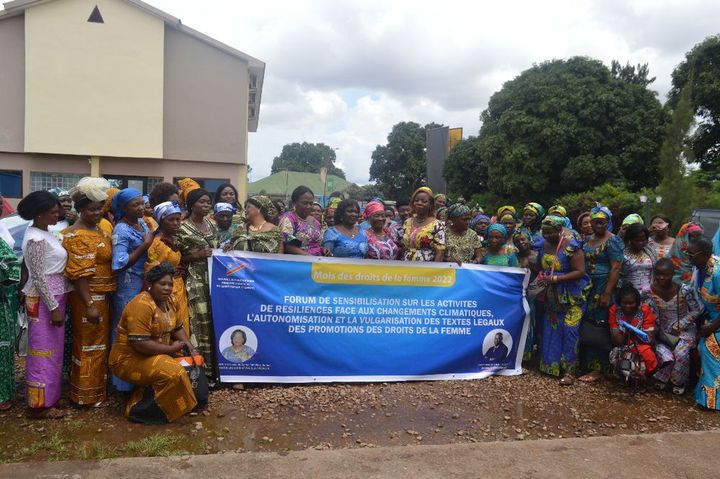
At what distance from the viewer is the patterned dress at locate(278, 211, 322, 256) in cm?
482

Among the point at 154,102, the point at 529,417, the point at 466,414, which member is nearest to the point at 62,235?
the point at 466,414

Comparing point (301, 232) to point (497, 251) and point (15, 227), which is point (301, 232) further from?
point (15, 227)

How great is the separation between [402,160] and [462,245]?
45262 mm

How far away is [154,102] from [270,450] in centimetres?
1572

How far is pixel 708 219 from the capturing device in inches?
411

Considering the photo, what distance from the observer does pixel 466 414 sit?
167 inches

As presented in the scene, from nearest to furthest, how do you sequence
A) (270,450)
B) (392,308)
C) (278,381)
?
(270,450), (278,381), (392,308)

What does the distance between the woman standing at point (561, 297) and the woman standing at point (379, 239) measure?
4.83ft

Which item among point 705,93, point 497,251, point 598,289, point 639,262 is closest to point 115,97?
point 497,251

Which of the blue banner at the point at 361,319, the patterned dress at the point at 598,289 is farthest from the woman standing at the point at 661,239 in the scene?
the blue banner at the point at 361,319

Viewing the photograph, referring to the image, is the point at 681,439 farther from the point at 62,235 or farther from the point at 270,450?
the point at 62,235

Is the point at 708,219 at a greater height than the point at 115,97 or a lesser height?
lesser

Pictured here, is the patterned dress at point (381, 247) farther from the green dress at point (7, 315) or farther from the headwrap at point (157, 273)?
the green dress at point (7, 315)

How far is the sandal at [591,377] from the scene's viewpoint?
5047mm
